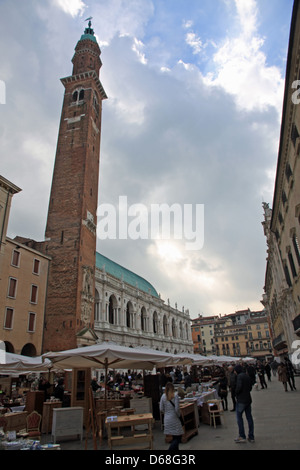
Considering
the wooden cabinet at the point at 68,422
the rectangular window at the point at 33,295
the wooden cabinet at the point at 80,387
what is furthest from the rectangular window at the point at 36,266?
the wooden cabinet at the point at 68,422

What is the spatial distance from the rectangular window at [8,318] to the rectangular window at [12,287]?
3.56ft

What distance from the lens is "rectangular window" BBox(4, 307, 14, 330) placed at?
23205 millimetres

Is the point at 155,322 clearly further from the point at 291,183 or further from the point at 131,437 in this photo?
the point at 131,437

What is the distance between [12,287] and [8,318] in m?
2.51

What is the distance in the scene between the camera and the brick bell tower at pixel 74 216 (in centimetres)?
2769

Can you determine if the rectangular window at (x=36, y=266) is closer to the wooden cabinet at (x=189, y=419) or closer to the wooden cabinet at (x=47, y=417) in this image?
the wooden cabinet at (x=47, y=417)

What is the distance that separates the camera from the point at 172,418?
542cm

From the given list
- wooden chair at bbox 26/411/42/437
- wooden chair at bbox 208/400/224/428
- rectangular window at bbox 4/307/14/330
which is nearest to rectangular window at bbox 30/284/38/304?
rectangular window at bbox 4/307/14/330

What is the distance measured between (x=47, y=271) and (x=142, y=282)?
38.2 meters

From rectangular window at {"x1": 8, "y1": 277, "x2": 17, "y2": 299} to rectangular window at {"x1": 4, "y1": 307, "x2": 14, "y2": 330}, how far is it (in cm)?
108

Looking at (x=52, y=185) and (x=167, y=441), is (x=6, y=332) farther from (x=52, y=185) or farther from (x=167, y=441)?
(x=167, y=441)

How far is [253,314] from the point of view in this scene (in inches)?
4392

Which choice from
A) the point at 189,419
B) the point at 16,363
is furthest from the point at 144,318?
the point at 189,419

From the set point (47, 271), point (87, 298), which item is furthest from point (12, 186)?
point (87, 298)
